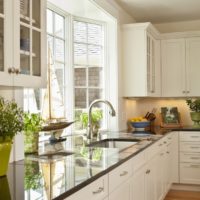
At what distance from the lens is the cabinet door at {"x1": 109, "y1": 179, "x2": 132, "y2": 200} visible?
2.17 metres

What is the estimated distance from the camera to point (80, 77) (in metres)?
4.12

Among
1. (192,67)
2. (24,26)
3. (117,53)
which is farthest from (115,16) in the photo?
(24,26)

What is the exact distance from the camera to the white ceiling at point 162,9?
4.31 metres

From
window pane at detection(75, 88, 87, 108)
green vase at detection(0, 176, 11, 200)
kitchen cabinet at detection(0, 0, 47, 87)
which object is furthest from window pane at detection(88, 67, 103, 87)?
green vase at detection(0, 176, 11, 200)

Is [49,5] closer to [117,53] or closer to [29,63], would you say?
[117,53]

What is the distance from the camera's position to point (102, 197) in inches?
76.7

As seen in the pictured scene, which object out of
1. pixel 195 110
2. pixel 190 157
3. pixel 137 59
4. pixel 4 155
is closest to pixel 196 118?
pixel 195 110

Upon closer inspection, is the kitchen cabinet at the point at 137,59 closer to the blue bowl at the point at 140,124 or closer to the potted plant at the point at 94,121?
the blue bowl at the point at 140,124

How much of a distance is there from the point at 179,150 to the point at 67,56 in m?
2.10

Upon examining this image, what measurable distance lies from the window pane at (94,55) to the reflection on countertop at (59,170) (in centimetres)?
160

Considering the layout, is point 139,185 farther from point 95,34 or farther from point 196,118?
point 196,118

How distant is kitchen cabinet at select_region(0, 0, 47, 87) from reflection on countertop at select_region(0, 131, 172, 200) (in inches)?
19.9

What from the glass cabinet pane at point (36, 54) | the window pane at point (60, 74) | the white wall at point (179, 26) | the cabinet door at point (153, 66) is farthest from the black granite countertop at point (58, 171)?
the white wall at point (179, 26)

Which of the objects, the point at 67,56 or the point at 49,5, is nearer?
the point at 49,5
